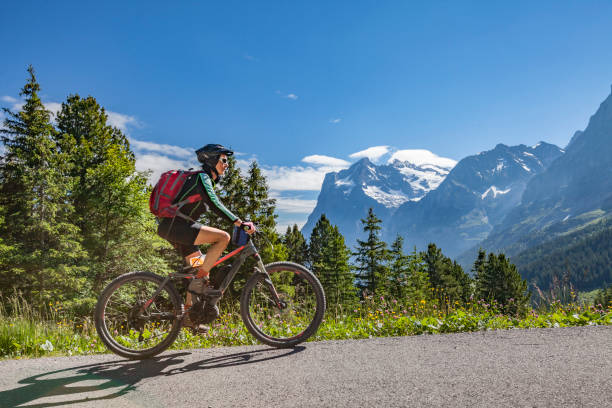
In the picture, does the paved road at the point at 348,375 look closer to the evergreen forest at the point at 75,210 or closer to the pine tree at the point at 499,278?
the evergreen forest at the point at 75,210

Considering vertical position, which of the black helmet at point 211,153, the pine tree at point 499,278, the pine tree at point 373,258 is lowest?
the pine tree at point 499,278

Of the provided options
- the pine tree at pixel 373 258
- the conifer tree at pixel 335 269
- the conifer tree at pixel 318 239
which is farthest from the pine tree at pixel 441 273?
the conifer tree at pixel 335 269

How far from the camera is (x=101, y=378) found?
3801 mm

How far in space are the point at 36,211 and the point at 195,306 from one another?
84.8 ft

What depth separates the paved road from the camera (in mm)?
3008

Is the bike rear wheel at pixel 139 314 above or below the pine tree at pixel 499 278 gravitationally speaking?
above

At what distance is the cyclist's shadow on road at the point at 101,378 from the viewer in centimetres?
328

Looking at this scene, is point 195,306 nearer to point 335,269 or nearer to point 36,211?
point 36,211

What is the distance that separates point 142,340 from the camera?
470 centimetres

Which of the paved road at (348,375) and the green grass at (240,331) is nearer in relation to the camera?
the paved road at (348,375)

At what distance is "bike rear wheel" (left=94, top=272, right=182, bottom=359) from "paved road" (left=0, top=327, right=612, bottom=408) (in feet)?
0.73

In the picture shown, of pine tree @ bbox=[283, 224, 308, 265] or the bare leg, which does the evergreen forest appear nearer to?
the bare leg

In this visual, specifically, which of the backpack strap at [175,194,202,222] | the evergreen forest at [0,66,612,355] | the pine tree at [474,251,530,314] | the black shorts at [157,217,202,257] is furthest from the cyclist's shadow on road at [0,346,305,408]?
the pine tree at [474,251,530,314]

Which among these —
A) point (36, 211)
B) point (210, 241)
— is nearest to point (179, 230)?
point (210, 241)
